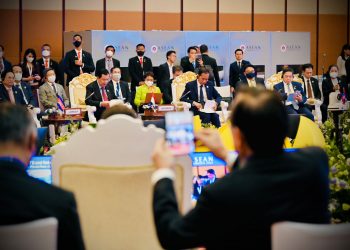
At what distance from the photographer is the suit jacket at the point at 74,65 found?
11500 mm

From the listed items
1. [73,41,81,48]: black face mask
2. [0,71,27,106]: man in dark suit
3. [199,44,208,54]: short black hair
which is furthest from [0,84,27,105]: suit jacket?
[199,44,208,54]: short black hair

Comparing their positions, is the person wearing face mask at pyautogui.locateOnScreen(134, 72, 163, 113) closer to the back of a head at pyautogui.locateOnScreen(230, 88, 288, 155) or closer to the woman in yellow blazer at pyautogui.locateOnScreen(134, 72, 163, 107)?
the woman in yellow blazer at pyautogui.locateOnScreen(134, 72, 163, 107)

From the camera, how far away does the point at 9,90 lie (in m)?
9.61

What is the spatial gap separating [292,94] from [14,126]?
863 cm

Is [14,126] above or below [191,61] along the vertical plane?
below

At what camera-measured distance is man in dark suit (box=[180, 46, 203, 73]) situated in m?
12.0

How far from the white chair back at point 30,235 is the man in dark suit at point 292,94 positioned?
335 inches

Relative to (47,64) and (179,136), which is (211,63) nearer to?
(47,64)

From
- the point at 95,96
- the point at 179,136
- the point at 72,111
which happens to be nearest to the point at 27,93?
the point at 95,96

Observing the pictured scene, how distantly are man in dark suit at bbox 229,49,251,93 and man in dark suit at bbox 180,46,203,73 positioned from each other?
0.66m

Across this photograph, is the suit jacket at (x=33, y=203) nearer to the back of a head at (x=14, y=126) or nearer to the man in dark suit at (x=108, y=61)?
the back of a head at (x=14, y=126)

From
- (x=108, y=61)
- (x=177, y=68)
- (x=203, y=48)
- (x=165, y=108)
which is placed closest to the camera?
(x=165, y=108)

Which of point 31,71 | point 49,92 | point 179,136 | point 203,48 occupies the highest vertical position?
point 203,48

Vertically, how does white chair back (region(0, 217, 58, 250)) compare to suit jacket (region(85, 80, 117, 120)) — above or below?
below
